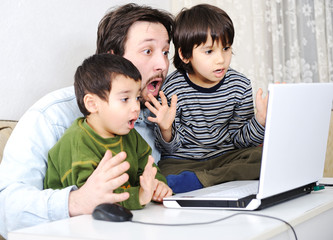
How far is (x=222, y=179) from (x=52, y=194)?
57 centimetres

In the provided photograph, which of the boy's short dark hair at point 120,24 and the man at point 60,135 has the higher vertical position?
the boy's short dark hair at point 120,24

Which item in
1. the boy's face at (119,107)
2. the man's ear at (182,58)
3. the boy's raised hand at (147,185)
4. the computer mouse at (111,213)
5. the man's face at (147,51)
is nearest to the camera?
the computer mouse at (111,213)

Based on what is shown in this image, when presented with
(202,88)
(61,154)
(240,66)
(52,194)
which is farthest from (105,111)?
(240,66)

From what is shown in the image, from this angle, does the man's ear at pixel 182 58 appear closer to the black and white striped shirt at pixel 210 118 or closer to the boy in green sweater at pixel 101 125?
the black and white striped shirt at pixel 210 118

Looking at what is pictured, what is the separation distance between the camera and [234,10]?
9.29 ft

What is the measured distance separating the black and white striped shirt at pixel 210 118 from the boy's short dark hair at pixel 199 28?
Answer: 12 centimetres

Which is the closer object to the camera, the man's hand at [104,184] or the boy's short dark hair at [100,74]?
the man's hand at [104,184]

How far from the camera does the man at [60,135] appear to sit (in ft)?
3.43

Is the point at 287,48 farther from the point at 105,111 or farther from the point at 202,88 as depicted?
the point at 105,111

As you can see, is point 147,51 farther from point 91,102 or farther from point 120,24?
point 91,102

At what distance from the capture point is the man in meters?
1.05

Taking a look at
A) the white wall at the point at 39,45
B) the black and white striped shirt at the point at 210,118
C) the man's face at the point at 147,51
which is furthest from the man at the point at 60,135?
the white wall at the point at 39,45

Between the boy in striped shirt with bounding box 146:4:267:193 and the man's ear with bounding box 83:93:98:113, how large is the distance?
1.20 ft

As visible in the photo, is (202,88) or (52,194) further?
(202,88)
